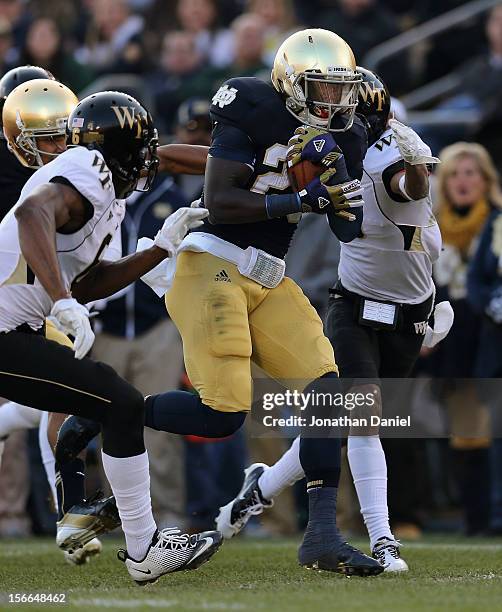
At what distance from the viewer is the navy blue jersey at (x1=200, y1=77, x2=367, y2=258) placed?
5.33m

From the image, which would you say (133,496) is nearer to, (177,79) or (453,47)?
(177,79)

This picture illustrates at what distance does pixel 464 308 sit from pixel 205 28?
4.20m

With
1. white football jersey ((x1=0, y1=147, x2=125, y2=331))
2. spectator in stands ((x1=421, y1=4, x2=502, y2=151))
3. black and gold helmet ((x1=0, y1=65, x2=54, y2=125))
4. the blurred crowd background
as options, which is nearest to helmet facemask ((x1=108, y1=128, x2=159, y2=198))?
white football jersey ((x1=0, y1=147, x2=125, y2=331))

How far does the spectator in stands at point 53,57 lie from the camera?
34.8 feet

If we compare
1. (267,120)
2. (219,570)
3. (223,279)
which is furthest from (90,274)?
(219,570)

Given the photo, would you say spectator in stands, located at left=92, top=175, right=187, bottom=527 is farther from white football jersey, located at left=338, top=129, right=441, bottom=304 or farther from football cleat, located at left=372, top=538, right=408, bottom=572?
football cleat, located at left=372, top=538, right=408, bottom=572

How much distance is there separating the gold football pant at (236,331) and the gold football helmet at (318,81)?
0.67 meters

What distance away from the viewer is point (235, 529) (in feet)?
20.4

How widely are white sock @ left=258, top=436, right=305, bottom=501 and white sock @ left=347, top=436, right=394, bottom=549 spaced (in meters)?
0.31

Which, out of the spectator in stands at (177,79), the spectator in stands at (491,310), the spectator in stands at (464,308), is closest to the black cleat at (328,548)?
the spectator in stands at (491,310)

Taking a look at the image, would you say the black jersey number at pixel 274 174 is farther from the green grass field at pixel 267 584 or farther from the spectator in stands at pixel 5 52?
the spectator in stands at pixel 5 52

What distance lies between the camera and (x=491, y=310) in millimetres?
7934

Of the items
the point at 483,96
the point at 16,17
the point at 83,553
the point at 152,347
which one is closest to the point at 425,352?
the point at 152,347

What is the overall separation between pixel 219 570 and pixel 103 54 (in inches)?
278
